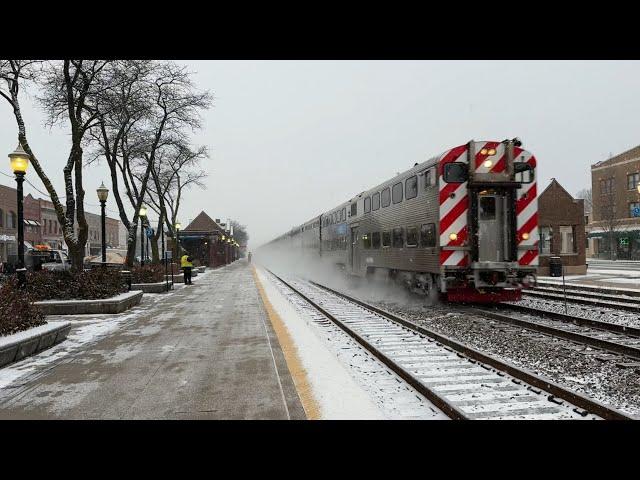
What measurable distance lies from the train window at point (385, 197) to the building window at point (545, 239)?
15087 mm

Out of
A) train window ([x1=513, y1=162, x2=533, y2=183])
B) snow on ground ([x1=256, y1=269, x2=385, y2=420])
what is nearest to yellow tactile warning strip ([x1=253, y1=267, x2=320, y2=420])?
snow on ground ([x1=256, y1=269, x2=385, y2=420])

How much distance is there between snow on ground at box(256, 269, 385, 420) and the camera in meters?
4.19

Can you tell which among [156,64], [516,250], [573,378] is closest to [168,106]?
[156,64]

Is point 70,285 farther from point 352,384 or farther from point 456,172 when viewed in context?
point 456,172

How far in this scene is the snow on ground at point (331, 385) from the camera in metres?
4.19

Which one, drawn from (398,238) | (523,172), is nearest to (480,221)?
(523,172)

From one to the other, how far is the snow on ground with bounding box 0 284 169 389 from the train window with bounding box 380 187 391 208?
8128 mm

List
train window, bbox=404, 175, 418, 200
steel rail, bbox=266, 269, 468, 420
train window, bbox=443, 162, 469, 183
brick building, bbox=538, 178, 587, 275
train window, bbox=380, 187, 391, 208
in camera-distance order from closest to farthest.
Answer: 1. steel rail, bbox=266, 269, 468, 420
2. train window, bbox=443, 162, 469, 183
3. train window, bbox=404, 175, 418, 200
4. train window, bbox=380, 187, 391, 208
5. brick building, bbox=538, 178, 587, 275

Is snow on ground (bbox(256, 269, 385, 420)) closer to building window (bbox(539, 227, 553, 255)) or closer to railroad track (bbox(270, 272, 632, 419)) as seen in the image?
railroad track (bbox(270, 272, 632, 419))

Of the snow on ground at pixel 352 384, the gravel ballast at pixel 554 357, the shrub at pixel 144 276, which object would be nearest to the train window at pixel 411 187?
the gravel ballast at pixel 554 357

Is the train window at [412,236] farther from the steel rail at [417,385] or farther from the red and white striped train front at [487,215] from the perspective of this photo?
the steel rail at [417,385]

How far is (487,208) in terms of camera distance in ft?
36.7
